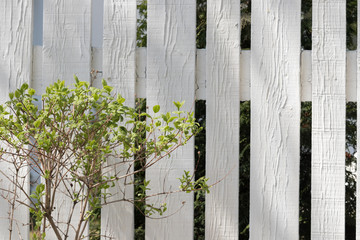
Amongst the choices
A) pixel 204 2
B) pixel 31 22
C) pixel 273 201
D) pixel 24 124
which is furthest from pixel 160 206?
pixel 204 2

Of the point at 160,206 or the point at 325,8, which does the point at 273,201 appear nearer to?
the point at 160,206

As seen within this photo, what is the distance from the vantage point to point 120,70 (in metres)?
2.42

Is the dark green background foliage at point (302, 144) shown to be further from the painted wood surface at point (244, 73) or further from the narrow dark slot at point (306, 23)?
the painted wood surface at point (244, 73)

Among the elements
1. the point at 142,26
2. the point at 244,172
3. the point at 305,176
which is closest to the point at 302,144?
the point at 305,176

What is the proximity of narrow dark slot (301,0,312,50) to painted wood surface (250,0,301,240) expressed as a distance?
1.36 metres

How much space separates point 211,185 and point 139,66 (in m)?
0.64

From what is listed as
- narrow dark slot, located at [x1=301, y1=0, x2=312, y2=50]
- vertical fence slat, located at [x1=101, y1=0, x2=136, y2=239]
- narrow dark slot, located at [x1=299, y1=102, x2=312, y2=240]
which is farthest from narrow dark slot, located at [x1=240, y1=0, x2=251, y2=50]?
vertical fence slat, located at [x1=101, y1=0, x2=136, y2=239]

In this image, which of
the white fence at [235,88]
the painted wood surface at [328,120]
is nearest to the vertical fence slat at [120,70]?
the white fence at [235,88]

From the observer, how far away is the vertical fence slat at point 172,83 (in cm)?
240

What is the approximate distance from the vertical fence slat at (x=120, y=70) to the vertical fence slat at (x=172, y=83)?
0.08m

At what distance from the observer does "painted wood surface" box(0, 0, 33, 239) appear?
8.05ft

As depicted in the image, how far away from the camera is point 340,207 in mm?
2393

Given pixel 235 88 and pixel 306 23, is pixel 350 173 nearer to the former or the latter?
pixel 306 23

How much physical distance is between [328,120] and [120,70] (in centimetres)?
96
